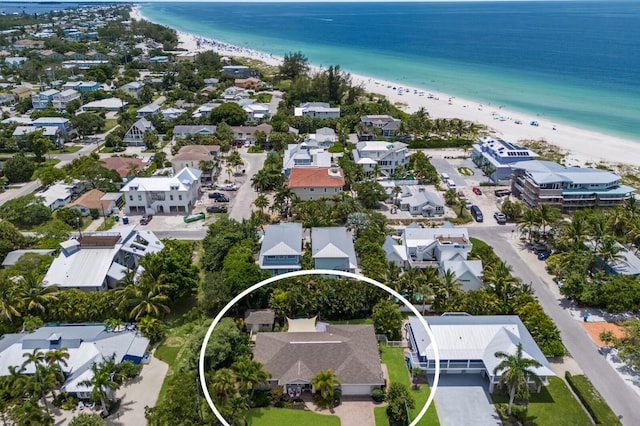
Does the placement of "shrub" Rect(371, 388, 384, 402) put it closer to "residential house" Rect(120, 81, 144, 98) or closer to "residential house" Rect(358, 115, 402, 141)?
"residential house" Rect(358, 115, 402, 141)

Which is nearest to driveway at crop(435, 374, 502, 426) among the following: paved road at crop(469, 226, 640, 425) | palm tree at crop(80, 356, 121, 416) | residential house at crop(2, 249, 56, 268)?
paved road at crop(469, 226, 640, 425)

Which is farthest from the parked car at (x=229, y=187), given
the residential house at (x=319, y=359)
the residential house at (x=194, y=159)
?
the residential house at (x=319, y=359)

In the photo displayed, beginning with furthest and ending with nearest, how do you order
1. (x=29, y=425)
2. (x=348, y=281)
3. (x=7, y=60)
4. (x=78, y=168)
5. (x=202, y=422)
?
(x=7, y=60) → (x=78, y=168) → (x=348, y=281) → (x=202, y=422) → (x=29, y=425)

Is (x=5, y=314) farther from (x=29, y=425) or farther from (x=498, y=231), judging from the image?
(x=498, y=231)

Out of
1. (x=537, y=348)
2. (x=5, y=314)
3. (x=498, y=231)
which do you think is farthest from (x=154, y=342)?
(x=498, y=231)

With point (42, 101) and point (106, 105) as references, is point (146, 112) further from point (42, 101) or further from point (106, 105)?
point (42, 101)

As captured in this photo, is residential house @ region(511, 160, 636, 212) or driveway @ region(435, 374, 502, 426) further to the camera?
residential house @ region(511, 160, 636, 212)
